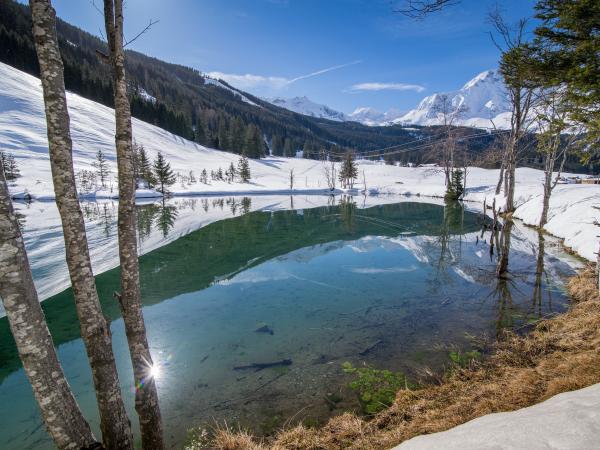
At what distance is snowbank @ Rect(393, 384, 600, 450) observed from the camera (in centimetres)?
268

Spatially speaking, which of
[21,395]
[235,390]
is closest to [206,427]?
[235,390]

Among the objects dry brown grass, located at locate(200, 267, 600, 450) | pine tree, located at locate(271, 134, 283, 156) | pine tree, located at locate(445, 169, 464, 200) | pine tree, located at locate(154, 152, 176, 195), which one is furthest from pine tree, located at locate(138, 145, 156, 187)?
pine tree, located at locate(271, 134, 283, 156)

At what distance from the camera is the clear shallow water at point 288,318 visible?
20.0 feet

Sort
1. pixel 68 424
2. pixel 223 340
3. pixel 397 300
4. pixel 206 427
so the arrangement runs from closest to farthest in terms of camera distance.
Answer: pixel 68 424
pixel 206 427
pixel 223 340
pixel 397 300

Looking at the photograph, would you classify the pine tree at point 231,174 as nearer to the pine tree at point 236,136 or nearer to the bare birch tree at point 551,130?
the pine tree at point 236,136

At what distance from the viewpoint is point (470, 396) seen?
4734 millimetres

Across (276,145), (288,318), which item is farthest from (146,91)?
(288,318)

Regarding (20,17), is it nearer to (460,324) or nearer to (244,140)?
(244,140)

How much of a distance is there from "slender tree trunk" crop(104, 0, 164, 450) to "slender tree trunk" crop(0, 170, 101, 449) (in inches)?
31.7

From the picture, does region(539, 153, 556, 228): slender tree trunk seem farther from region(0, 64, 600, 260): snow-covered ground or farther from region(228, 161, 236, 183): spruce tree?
region(228, 161, 236, 183): spruce tree

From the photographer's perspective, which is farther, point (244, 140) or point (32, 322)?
point (244, 140)

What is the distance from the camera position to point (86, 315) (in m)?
3.41

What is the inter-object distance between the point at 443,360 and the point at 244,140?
11181 centimetres

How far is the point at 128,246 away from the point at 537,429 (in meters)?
4.73
